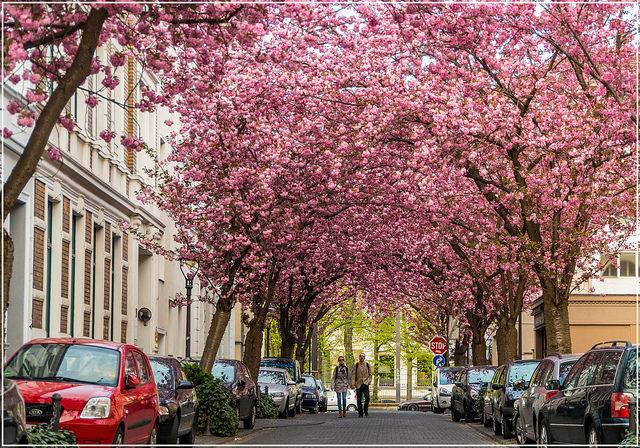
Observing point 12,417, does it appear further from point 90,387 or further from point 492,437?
point 492,437

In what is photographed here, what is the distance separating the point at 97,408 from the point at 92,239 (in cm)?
1689

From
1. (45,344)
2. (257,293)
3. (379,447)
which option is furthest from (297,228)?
(45,344)

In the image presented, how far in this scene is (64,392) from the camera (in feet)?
47.4

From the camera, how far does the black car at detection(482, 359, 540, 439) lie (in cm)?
2534

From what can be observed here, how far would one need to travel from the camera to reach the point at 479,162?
26.8m

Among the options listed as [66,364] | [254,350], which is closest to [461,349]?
[254,350]

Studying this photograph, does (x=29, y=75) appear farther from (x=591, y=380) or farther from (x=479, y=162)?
(x=479, y=162)

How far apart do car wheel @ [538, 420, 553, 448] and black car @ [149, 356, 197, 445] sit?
16.9 ft

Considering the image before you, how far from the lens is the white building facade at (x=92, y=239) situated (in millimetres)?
23516

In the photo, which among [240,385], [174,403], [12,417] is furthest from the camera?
[240,385]

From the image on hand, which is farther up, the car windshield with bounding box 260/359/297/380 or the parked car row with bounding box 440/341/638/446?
the car windshield with bounding box 260/359/297/380

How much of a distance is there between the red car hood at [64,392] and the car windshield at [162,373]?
16.4 ft

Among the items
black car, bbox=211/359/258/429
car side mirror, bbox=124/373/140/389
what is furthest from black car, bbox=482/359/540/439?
car side mirror, bbox=124/373/140/389

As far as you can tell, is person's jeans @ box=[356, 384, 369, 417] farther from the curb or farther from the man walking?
the curb
